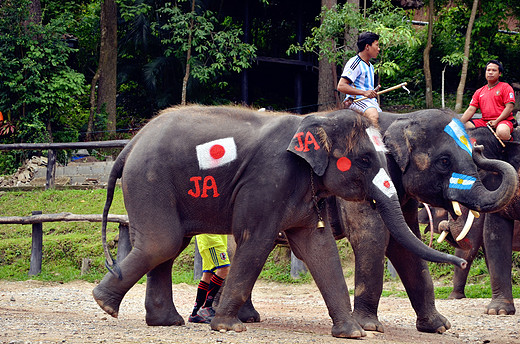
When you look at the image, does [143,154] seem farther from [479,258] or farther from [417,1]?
[417,1]

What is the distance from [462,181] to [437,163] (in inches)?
11.5

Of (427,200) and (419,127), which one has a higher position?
(419,127)

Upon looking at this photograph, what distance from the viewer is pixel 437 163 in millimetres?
6699

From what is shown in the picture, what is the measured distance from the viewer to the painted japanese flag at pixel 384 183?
6.03 m

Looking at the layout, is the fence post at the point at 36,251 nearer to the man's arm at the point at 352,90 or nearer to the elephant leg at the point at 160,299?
the elephant leg at the point at 160,299

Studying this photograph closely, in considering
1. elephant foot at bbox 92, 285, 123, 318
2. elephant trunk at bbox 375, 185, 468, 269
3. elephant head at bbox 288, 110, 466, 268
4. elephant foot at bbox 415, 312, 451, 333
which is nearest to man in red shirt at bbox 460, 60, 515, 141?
elephant foot at bbox 415, 312, 451, 333

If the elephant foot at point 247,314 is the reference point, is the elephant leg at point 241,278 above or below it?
above

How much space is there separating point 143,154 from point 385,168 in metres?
2.05

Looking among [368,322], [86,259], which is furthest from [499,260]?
[86,259]

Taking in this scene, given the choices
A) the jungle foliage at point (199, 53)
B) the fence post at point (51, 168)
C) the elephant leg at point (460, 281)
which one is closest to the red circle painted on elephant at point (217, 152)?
the elephant leg at point (460, 281)

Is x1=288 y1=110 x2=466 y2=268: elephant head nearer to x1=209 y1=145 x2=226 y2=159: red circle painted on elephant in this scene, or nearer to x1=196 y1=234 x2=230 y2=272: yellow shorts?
x1=209 y1=145 x2=226 y2=159: red circle painted on elephant

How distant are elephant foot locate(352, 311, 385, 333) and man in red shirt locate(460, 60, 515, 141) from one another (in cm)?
307

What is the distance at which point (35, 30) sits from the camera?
58.1ft

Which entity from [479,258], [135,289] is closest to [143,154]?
[135,289]
